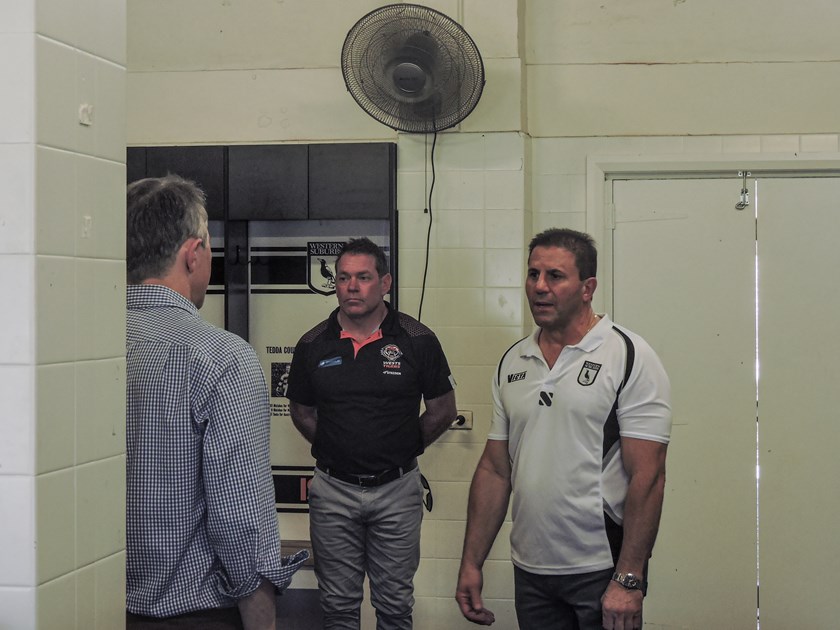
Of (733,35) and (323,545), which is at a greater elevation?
(733,35)

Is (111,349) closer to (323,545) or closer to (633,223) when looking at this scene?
(323,545)

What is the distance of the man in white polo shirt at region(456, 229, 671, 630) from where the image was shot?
7.81 feet

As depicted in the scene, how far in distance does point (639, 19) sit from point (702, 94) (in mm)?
444

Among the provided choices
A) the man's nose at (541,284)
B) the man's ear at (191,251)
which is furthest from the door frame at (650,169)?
the man's ear at (191,251)

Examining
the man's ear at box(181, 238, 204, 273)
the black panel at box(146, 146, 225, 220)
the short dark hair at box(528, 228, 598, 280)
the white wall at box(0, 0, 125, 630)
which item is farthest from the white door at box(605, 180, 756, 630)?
the white wall at box(0, 0, 125, 630)

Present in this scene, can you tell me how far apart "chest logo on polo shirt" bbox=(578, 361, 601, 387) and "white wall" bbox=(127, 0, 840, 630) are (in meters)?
1.42

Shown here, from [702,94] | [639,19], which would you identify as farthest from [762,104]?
[639,19]

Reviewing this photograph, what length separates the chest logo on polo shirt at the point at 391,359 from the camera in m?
3.31

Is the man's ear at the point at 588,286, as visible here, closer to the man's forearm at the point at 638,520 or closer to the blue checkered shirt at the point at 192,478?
the man's forearm at the point at 638,520

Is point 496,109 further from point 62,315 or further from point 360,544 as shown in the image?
point 62,315

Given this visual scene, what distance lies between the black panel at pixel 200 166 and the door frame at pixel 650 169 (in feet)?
5.44
